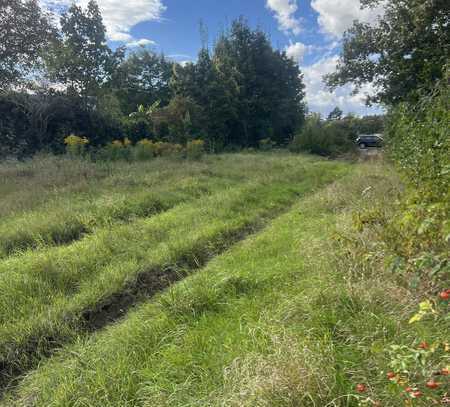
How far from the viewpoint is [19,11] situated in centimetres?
1160

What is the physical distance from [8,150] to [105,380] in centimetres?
1805

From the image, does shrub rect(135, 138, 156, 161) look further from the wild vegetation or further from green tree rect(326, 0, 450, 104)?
green tree rect(326, 0, 450, 104)

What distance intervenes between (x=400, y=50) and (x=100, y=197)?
9.84m

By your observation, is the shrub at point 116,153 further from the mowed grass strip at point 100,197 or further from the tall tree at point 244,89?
the tall tree at point 244,89

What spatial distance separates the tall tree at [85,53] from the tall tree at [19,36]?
8.02 m

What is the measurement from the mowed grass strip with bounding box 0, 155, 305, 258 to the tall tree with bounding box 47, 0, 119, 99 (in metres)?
12.0

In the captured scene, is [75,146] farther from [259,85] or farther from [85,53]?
[259,85]

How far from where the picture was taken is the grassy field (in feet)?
6.77

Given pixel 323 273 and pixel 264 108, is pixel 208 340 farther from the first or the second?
pixel 264 108

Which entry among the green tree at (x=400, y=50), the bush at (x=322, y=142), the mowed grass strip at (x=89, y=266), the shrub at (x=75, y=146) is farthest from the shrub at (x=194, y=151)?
the bush at (x=322, y=142)

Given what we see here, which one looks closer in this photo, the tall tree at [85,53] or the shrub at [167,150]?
the shrub at [167,150]

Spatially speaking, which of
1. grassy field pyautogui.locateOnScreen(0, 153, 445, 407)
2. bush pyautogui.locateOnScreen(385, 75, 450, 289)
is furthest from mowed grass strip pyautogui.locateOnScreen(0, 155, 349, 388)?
bush pyautogui.locateOnScreen(385, 75, 450, 289)

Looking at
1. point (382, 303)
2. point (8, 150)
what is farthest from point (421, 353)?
point (8, 150)

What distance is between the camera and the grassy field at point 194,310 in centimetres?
206
